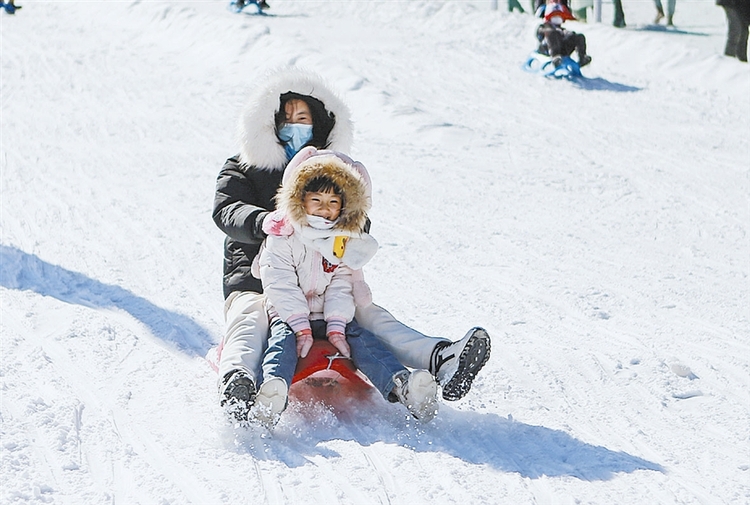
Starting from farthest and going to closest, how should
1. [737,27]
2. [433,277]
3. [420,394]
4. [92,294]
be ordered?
[737,27] → [433,277] → [92,294] → [420,394]

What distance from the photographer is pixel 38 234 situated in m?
5.76

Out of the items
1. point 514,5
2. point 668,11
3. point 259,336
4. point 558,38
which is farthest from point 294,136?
point 514,5

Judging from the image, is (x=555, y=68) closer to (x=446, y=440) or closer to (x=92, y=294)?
(x=92, y=294)

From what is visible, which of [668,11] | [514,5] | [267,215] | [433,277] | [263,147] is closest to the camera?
[267,215]

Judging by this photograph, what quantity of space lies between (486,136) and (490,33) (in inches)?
223

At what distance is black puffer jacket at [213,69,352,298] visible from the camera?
3.84 metres

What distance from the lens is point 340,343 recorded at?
3457 mm

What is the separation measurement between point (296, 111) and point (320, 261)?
746mm

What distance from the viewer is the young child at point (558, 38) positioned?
1088 centimetres

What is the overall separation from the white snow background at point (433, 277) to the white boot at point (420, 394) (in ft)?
0.24

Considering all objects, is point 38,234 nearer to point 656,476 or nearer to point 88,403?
point 88,403

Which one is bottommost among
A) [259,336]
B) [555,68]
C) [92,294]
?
[555,68]

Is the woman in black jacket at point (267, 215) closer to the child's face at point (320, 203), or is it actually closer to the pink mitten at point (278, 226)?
the pink mitten at point (278, 226)

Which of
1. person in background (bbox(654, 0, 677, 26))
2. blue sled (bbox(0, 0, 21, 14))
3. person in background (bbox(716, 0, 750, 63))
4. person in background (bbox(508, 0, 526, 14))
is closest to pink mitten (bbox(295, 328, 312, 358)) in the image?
person in background (bbox(716, 0, 750, 63))
